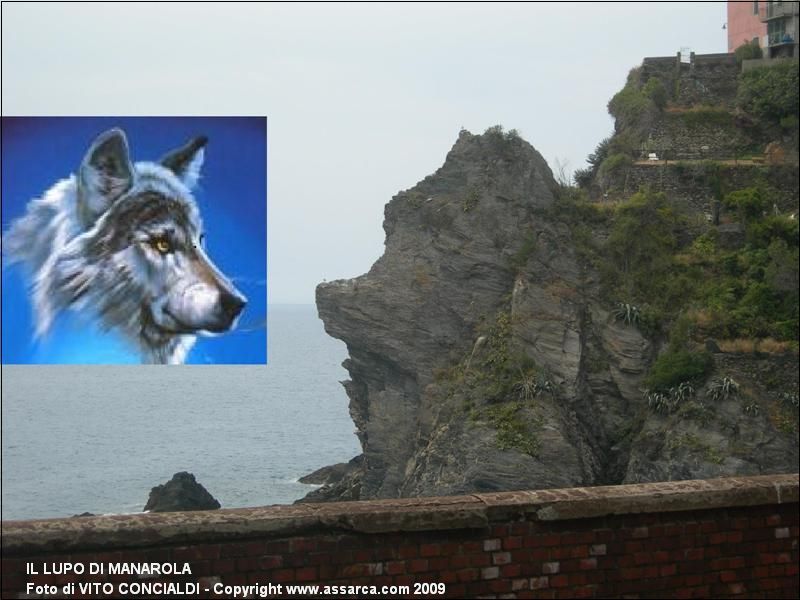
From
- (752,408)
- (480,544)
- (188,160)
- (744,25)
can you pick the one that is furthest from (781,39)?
(188,160)

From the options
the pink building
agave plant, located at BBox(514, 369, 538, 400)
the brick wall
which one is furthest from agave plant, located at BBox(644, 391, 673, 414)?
agave plant, located at BBox(514, 369, 538, 400)

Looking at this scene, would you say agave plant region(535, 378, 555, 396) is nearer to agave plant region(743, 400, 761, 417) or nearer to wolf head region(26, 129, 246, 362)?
agave plant region(743, 400, 761, 417)

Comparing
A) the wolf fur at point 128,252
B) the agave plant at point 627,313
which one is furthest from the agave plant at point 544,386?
the wolf fur at point 128,252

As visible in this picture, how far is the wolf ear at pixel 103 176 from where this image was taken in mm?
3287

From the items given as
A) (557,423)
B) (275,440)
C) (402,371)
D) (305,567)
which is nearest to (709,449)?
(275,440)

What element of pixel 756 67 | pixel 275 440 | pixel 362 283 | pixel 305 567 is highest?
pixel 362 283

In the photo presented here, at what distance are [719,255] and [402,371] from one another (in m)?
14.0

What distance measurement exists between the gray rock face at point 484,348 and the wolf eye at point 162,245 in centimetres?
228

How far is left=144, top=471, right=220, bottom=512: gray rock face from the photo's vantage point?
5.02m

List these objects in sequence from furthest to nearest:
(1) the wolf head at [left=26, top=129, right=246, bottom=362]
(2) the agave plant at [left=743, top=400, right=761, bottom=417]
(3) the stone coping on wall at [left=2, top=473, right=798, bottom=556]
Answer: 1. (2) the agave plant at [left=743, top=400, right=761, bottom=417]
2. (1) the wolf head at [left=26, top=129, right=246, bottom=362]
3. (3) the stone coping on wall at [left=2, top=473, right=798, bottom=556]

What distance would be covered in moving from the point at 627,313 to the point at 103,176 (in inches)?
99.7

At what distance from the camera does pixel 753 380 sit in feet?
11.6

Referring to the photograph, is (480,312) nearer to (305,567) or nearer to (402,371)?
(402,371)

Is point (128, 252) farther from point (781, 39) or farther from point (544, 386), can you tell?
point (544, 386)
